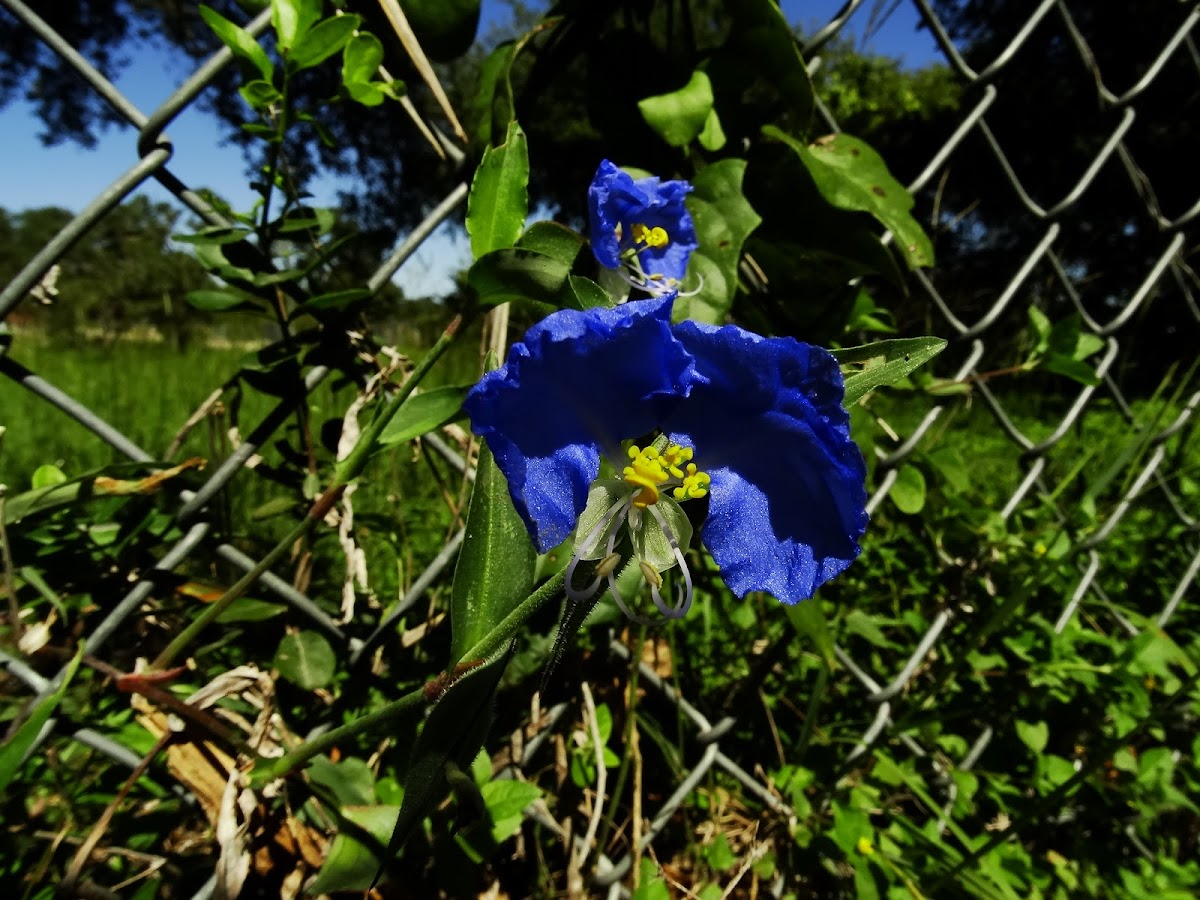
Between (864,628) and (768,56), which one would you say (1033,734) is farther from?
(768,56)

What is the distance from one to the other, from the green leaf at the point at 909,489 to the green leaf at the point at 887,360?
86 centimetres

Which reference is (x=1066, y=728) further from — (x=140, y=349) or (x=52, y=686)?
(x=140, y=349)

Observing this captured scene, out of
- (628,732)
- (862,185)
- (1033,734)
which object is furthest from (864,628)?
(862,185)

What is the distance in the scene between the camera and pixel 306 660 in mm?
956

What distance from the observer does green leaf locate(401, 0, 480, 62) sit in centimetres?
89

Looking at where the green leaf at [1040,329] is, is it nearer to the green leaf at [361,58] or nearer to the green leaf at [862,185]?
the green leaf at [862,185]

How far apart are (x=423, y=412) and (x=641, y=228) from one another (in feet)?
1.14

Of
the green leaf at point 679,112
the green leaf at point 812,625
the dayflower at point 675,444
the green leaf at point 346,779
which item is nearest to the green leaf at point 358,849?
the green leaf at point 346,779

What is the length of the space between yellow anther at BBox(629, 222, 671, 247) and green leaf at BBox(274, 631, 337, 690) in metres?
0.64

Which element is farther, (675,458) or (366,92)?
(366,92)

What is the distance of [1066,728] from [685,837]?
882 millimetres

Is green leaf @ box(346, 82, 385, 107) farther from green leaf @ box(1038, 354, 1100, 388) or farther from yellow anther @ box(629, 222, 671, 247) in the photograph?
green leaf @ box(1038, 354, 1100, 388)

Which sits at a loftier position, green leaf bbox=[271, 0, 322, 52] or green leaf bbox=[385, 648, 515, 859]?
green leaf bbox=[271, 0, 322, 52]

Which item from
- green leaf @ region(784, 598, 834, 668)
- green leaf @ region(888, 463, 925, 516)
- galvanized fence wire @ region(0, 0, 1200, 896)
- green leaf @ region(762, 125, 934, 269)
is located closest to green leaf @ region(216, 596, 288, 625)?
galvanized fence wire @ region(0, 0, 1200, 896)
